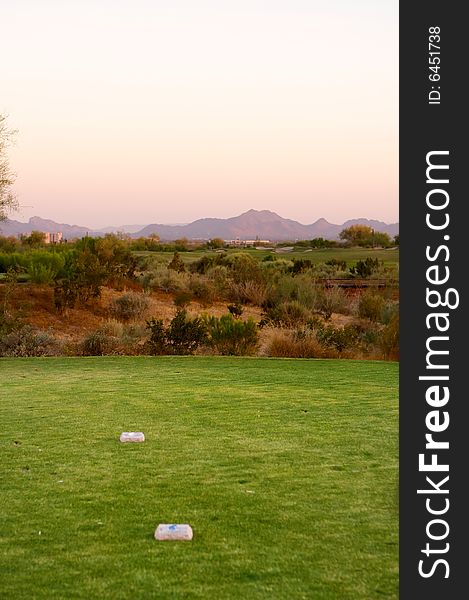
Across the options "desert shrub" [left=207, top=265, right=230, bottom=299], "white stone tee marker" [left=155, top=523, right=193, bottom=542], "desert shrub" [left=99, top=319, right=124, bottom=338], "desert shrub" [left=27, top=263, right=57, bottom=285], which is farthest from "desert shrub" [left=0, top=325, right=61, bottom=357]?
"desert shrub" [left=207, top=265, right=230, bottom=299]

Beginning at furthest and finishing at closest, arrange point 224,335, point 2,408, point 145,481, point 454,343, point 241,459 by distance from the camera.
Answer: point 224,335
point 2,408
point 241,459
point 145,481
point 454,343

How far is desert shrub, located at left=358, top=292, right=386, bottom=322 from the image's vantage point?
89.8 ft

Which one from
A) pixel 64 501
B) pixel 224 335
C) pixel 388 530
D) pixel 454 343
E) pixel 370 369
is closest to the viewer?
pixel 454 343

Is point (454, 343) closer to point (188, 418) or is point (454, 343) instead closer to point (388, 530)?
point (388, 530)

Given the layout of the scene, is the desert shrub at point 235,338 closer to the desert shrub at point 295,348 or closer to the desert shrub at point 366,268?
the desert shrub at point 295,348

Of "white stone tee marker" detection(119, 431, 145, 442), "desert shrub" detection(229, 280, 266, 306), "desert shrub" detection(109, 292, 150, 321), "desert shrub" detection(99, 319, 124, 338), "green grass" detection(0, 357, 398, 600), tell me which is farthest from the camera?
"desert shrub" detection(229, 280, 266, 306)

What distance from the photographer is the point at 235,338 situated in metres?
19.9

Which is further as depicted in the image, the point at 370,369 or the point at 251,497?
the point at 370,369

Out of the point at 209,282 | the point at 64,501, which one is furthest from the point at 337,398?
the point at 209,282

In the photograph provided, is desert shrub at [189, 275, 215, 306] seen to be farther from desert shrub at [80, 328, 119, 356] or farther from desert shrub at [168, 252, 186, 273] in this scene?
desert shrub at [80, 328, 119, 356]

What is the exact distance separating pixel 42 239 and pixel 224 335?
1423 inches

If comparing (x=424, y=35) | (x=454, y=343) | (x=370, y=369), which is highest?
(x=424, y=35)

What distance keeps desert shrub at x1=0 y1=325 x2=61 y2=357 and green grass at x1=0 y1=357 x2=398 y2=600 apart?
641 centimetres

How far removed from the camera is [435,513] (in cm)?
362
